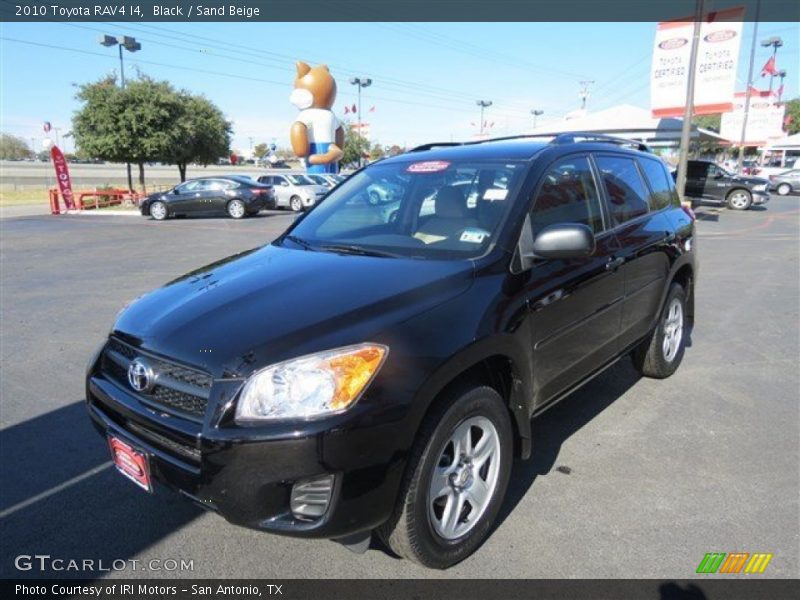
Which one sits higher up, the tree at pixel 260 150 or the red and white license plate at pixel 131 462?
the tree at pixel 260 150

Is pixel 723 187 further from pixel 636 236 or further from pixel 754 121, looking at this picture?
pixel 636 236

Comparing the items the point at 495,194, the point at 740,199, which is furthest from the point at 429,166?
the point at 740,199

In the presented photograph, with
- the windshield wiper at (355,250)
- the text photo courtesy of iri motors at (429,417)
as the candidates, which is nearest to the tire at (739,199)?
the text photo courtesy of iri motors at (429,417)

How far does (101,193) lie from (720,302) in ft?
83.0

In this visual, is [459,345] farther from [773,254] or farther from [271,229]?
[271,229]

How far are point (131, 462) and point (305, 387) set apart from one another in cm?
97

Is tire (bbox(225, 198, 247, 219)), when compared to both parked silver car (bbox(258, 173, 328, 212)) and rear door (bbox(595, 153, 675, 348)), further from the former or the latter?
rear door (bbox(595, 153, 675, 348))

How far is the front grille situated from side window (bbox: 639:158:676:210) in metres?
3.58

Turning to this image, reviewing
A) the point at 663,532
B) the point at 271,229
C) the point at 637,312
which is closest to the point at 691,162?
the point at 271,229

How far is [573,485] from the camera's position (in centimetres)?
325

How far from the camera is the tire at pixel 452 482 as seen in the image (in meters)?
2.30

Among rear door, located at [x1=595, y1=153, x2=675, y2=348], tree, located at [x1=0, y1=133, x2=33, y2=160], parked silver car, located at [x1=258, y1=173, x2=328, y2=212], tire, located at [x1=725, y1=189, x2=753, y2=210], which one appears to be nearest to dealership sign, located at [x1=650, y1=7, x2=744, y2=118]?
tire, located at [x1=725, y1=189, x2=753, y2=210]

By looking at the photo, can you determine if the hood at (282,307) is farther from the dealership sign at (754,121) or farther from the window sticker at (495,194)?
the dealership sign at (754,121)

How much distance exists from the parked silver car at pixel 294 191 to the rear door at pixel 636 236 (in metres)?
18.7
